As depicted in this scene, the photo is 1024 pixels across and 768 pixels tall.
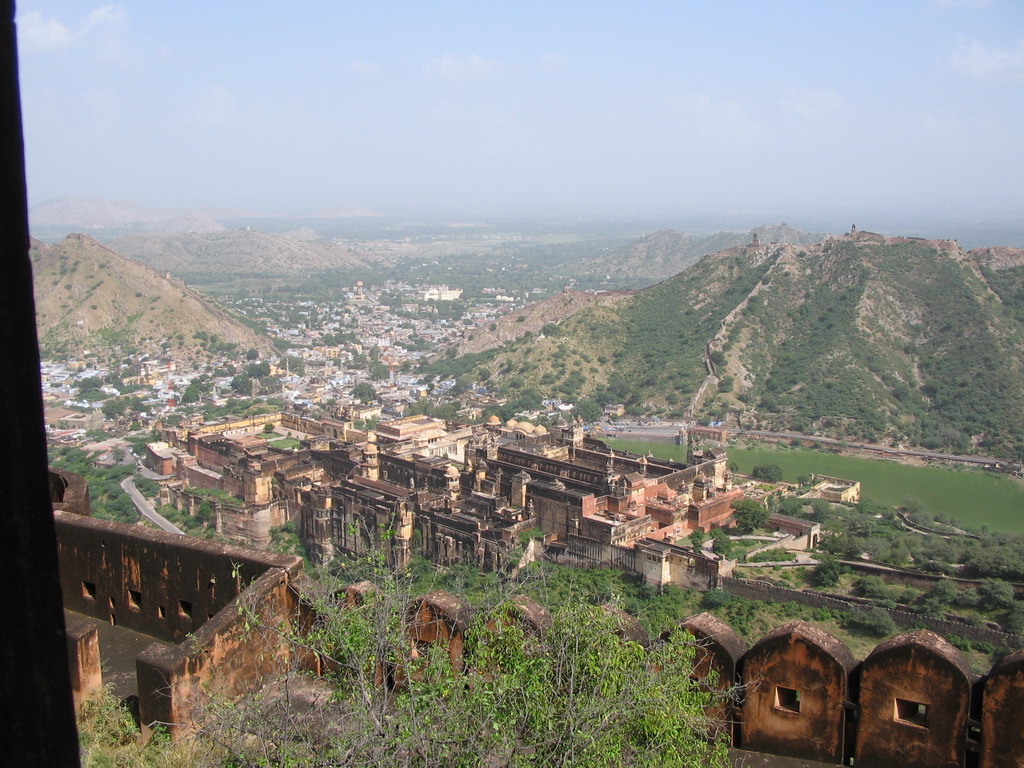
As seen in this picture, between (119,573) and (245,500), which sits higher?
(119,573)

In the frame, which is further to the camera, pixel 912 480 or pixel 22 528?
pixel 912 480

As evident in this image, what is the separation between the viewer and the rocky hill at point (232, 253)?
5482 inches

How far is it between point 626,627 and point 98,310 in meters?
74.0

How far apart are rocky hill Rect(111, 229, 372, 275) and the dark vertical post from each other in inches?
5431

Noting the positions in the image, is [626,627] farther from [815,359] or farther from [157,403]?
[157,403]

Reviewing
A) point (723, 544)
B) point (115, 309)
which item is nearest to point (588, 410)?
point (723, 544)

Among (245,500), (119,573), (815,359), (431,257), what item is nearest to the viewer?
(119,573)

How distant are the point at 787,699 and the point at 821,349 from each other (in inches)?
1947

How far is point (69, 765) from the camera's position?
1584 millimetres

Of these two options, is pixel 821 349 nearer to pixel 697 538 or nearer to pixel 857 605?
pixel 697 538

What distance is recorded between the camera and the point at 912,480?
122 feet

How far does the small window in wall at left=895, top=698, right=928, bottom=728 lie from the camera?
16.2ft

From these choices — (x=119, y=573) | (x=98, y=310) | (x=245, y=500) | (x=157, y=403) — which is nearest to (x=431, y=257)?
(x=98, y=310)

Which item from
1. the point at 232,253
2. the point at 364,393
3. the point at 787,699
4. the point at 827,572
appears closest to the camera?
the point at 787,699
